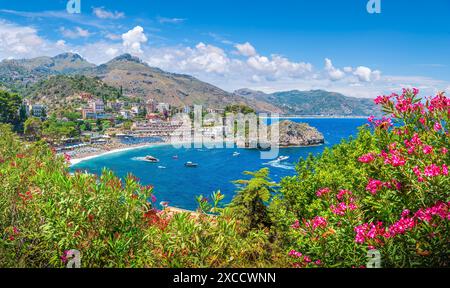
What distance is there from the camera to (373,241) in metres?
4.56

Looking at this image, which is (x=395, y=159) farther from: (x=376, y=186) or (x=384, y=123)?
(x=384, y=123)

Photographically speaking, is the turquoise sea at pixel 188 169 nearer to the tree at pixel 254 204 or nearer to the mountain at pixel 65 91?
the tree at pixel 254 204

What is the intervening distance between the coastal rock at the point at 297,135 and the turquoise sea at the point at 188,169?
215 inches

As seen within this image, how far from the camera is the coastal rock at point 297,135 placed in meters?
97.2

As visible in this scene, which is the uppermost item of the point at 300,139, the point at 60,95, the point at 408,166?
the point at 60,95

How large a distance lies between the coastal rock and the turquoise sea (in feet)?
17.9

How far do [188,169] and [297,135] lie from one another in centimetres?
4429

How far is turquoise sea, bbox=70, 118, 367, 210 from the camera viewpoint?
4728 cm

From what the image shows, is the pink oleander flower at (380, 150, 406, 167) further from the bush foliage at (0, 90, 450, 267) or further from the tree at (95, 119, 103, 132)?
the tree at (95, 119, 103, 132)

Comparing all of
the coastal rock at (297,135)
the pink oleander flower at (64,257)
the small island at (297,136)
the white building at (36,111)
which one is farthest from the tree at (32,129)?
the pink oleander flower at (64,257)
